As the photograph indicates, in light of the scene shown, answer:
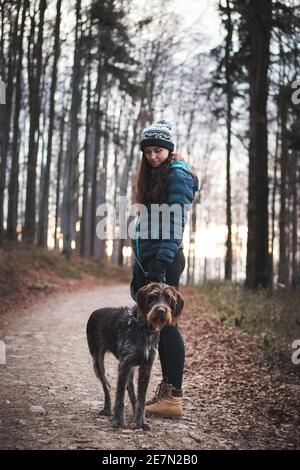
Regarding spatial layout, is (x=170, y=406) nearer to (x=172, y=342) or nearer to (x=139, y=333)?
(x=172, y=342)

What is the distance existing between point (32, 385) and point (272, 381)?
2.85 meters

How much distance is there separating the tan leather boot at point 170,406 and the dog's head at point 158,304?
904 millimetres

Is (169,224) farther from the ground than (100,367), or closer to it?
farther from the ground

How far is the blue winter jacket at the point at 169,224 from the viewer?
4.36 metres

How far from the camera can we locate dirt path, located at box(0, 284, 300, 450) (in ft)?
13.0

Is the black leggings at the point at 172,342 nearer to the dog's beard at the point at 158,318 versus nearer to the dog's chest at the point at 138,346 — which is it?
the dog's chest at the point at 138,346

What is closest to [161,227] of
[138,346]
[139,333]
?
[139,333]

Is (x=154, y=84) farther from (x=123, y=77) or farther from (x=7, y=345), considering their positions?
(x=7, y=345)

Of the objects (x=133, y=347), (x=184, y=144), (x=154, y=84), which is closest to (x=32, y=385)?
(x=133, y=347)

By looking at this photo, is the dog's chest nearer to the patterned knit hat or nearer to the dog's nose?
the dog's nose

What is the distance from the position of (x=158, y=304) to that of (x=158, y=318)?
118mm

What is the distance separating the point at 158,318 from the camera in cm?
403

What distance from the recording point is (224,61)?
17.3m
